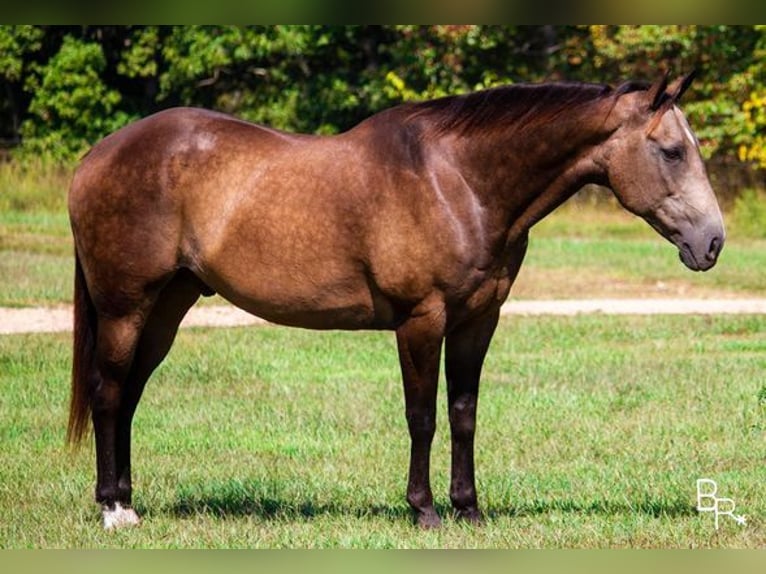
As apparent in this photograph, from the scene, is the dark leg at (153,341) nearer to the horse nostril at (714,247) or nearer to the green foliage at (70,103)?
the horse nostril at (714,247)

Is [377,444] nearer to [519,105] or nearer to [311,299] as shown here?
[311,299]

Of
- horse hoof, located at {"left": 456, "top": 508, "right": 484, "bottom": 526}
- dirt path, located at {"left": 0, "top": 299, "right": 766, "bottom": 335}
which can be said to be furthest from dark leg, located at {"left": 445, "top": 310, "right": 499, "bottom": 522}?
dirt path, located at {"left": 0, "top": 299, "right": 766, "bottom": 335}

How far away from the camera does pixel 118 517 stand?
6746mm

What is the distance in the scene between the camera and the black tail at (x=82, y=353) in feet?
23.3

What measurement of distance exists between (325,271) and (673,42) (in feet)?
60.3

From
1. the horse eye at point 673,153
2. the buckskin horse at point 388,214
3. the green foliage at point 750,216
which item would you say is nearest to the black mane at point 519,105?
the buckskin horse at point 388,214

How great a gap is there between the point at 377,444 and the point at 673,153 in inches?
121

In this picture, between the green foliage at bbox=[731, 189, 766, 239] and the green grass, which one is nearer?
the green grass

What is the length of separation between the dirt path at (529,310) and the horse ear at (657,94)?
790 centimetres

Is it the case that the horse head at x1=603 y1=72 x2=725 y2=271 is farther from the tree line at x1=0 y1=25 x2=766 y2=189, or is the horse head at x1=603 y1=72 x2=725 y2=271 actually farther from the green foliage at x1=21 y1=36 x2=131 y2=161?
the green foliage at x1=21 y1=36 x2=131 y2=161

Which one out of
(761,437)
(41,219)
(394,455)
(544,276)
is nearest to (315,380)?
(394,455)

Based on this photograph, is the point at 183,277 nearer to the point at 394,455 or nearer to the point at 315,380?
the point at 394,455

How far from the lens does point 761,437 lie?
8930mm

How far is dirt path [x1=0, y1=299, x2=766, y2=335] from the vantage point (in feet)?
44.3
